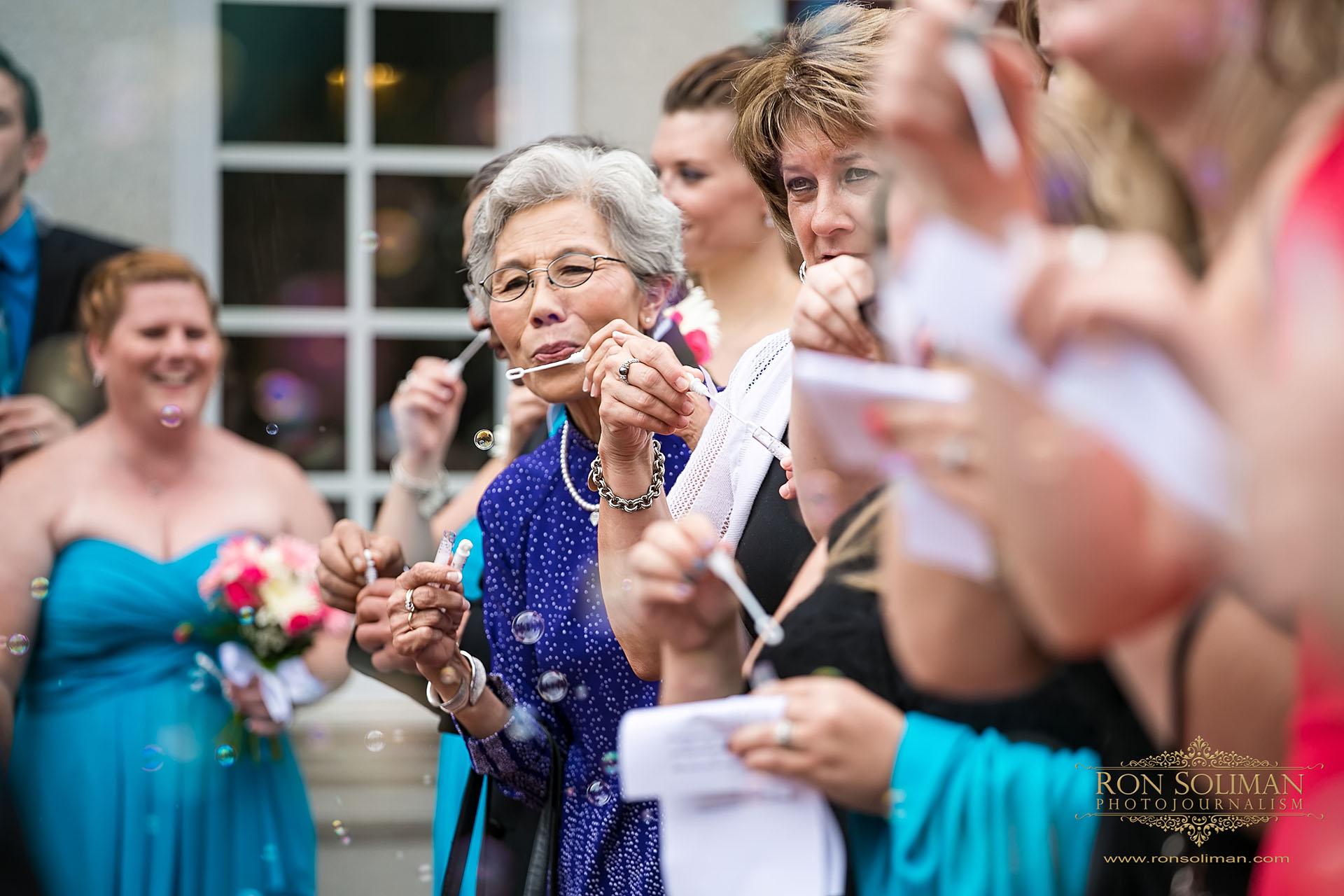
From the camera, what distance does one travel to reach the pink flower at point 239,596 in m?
3.00

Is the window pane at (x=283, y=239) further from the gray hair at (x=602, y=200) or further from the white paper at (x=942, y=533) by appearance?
the white paper at (x=942, y=533)

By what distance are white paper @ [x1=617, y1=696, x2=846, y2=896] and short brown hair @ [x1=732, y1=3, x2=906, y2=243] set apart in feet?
3.09

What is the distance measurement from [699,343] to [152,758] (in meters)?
1.68

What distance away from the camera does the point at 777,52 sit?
1969 mm

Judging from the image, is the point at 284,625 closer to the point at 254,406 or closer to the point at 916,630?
the point at 254,406

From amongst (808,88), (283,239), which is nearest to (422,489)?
(808,88)

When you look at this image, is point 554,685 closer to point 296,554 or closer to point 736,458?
point 736,458

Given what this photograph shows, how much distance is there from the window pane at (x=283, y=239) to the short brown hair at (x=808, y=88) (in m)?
3.07

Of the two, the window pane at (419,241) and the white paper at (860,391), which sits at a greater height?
the window pane at (419,241)

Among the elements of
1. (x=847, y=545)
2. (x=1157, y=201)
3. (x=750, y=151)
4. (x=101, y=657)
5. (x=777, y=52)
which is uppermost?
(x=777, y=52)

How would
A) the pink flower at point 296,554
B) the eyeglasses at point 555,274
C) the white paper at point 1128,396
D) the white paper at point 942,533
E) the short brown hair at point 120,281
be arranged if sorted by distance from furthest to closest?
the short brown hair at point 120,281 → the pink flower at point 296,554 → the eyeglasses at point 555,274 → the white paper at point 942,533 → the white paper at point 1128,396

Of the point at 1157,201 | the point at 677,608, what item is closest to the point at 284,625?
the point at 677,608

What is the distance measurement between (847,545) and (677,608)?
0.22 metres

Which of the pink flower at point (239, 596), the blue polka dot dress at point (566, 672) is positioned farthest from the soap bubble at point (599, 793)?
the pink flower at point (239, 596)
